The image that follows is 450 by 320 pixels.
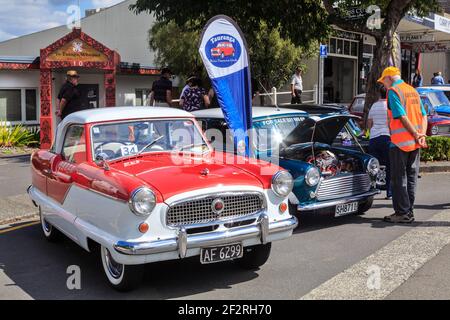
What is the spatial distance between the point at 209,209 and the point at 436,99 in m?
12.1

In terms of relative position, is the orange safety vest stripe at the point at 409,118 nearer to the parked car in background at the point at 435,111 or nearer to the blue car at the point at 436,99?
the parked car in background at the point at 435,111

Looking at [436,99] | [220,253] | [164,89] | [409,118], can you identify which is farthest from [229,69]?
[436,99]

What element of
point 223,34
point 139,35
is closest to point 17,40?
point 139,35

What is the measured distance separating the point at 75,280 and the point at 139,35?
21.7 metres

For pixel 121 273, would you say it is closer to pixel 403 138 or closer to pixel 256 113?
pixel 256 113

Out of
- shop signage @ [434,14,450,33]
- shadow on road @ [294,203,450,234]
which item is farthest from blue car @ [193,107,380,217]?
shop signage @ [434,14,450,33]

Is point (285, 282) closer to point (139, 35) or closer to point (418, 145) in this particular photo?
point (418, 145)

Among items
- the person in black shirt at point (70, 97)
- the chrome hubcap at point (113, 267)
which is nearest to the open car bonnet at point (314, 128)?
the chrome hubcap at point (113, 267)

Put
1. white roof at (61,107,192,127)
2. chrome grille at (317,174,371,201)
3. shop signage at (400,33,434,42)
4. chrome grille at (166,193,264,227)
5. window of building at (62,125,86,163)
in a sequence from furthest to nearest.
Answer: shop signage at (400,33,434,42), chrome grille at (317,174,371,201), white roof at (61,107,192,127), window of building at (62,125,86,163), chrome grille at (166,193,264,227)

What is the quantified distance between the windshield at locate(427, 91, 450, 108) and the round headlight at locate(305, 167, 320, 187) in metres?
9.33

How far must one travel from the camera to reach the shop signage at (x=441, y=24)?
27069 millimetres

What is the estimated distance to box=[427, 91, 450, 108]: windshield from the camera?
14984 mm

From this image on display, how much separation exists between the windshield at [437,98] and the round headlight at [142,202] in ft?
39.8

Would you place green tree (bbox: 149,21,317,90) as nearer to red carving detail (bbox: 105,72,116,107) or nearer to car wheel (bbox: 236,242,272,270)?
red carving detail (bbox: 105,72,116,107)
